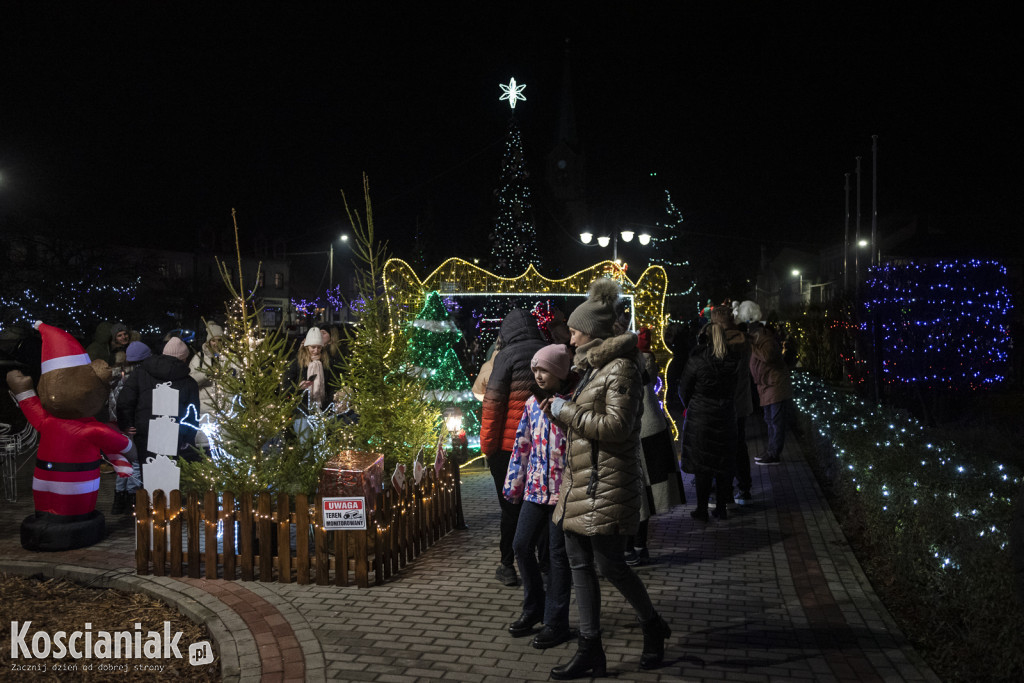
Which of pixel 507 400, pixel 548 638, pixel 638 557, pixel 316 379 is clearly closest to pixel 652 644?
pixel 548 638

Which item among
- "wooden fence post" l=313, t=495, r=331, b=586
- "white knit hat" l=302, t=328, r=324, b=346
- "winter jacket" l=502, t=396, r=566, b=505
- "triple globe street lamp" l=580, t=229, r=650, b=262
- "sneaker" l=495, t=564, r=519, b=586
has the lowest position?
"sneaker" l=495, t=564, r=519, b=586

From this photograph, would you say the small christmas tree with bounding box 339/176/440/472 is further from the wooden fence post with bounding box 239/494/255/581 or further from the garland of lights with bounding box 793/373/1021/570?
the garland of lights with bounding box 793/373/1021/570

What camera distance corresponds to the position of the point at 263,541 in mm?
5660

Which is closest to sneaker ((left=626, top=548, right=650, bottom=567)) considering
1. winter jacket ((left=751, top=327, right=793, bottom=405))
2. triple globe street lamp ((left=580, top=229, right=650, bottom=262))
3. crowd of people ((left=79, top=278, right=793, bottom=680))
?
crowd of people ((left=79, top=278, right=793, bottom=680))

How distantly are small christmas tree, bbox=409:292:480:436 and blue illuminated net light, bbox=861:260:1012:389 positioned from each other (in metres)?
7.86

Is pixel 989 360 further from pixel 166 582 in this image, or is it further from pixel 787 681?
pixel 166 582

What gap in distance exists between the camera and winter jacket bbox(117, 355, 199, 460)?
7.81 metres

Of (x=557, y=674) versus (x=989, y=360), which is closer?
(x=557, y=674)

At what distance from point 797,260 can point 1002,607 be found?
286ft

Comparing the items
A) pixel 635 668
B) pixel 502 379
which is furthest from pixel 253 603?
pixel 635 668

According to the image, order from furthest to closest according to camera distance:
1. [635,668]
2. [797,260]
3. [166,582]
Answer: [797,260]
[166,582]
[635,668]

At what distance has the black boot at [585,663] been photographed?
4062mm

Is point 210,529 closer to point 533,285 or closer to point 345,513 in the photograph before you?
point 345,513

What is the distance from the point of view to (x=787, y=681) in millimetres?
4102
